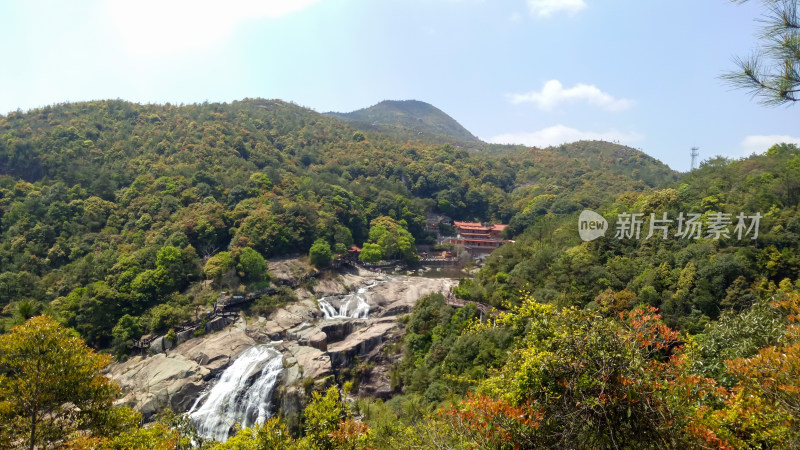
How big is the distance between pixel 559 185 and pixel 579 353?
6239 centimetres

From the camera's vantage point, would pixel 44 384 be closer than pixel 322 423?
No

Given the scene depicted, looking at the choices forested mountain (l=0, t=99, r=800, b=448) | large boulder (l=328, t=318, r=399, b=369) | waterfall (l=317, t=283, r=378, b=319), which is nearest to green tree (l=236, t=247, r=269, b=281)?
forested mountain (l=0, t=99, r=800, b=448)

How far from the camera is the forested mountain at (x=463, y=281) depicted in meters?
4.50

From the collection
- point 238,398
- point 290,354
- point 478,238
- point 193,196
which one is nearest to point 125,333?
point 238,398

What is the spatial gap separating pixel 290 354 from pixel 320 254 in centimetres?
1159

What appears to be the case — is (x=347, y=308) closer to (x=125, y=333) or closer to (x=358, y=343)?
(x=358, y=343)

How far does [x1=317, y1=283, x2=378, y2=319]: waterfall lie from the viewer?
28.9 m

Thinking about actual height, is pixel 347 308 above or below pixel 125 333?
above

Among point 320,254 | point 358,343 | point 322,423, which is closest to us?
point 322,423

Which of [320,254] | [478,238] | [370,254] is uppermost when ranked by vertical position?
[478,238]

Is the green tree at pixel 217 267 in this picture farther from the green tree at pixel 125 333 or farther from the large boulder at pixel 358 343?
the large boulder at pixel 358 343

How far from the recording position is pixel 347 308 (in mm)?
29500

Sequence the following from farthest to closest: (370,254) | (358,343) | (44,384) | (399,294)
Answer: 1. (370,254)
2. (399,294)
3. (358,343)
4. (44,384)

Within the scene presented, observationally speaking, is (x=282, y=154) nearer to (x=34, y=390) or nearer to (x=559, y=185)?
(x=559, y=185)
